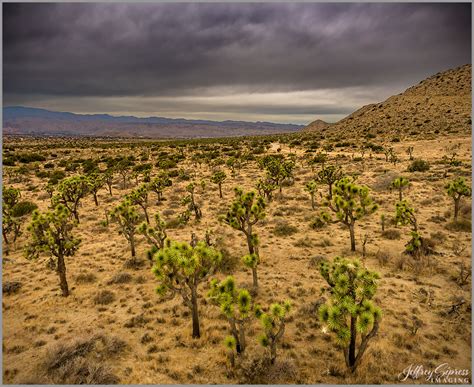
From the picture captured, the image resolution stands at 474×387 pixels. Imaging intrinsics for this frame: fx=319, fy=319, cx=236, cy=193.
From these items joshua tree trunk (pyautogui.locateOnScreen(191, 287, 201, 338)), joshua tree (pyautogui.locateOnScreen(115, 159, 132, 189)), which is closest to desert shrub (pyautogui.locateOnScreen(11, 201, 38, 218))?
joshua tree (pyautogui.locateOnScreen(115, 159, 132, 189))

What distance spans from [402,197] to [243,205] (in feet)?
47.6

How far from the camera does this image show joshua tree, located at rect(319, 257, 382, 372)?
273 inches

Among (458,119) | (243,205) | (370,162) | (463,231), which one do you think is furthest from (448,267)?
(458,119)

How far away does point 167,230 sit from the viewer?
18.9 meters

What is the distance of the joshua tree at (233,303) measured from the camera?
8062 millimetres

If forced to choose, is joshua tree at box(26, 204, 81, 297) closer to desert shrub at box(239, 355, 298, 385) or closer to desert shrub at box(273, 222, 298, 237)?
desert shrub at box(239, 355, 298, 385)

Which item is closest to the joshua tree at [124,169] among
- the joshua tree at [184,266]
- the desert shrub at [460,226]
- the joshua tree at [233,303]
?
the joshua tree at [184,266]

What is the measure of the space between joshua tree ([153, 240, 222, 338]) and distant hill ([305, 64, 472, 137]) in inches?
2059

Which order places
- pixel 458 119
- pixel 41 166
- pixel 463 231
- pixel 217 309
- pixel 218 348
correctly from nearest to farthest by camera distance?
1. pixel 218 348
2. pixel 217 309
3. pixel 463 231
4. pixel 41 166
5. pixel 458 119

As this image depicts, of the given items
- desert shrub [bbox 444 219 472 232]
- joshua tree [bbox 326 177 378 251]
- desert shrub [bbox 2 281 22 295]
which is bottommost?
desert shrub [bbox 2 281 22 295]

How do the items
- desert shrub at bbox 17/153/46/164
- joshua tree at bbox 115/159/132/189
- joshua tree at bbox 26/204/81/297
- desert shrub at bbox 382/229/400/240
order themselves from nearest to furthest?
1. joshua tree at bbox 26/204/81/297
2. desert shrub at bbox 382/229/400/240
3. joshua tree at bbox 115/159/132/189
4. desert shrub at bbox 17/153/46/164

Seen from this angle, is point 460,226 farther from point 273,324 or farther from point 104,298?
point 104,298

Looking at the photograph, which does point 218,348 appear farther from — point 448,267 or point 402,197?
point 402,197

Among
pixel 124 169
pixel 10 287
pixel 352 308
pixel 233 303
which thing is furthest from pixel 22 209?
pixel 352 308
